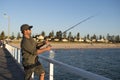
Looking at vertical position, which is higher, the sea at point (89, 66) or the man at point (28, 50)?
the man at point (28, 50)

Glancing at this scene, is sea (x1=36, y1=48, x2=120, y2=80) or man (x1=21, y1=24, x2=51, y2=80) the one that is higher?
man (x1=21, y1=24, x2=51, y2=80)

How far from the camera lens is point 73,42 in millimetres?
189750

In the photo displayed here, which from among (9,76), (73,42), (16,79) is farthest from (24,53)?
(73,42)

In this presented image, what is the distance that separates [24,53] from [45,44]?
0.53 meters

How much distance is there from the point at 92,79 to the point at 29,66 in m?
2.21

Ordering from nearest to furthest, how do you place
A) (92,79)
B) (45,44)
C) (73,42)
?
(92,79) → (45,44) → (73,42)

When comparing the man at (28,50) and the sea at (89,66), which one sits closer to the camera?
the man at (28,50)

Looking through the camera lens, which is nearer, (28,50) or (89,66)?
(28,50)

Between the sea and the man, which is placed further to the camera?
the sea

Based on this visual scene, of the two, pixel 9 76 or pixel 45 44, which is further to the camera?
pixel 9 76

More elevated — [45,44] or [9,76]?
[45,44]

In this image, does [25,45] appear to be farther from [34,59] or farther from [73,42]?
[73,42]

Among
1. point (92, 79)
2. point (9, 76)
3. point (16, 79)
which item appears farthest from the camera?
point (9, 76)

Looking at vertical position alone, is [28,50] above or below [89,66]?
above
